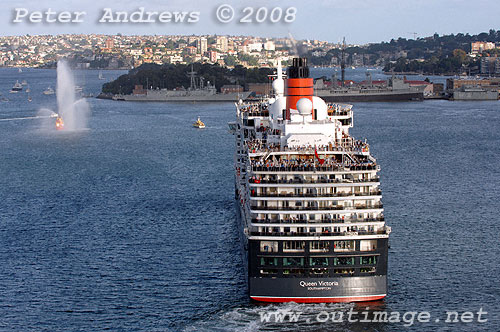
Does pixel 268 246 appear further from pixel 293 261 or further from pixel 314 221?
pixel 314 221

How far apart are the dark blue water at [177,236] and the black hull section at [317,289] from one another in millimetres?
396

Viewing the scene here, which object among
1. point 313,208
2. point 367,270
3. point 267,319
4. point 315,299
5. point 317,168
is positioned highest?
point 317,168

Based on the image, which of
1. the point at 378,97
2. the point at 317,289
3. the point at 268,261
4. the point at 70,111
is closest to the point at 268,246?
the point at 268,261

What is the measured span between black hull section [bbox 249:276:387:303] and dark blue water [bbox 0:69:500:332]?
396mm

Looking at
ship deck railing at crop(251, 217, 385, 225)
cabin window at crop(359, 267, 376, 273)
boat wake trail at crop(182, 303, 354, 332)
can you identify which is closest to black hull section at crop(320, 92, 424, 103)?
ship deck railing at crop(251, 217, 385, 225)

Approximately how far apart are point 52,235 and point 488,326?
21.9 metres

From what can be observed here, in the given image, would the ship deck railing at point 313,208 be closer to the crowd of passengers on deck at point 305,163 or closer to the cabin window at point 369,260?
the crowd of passengers on deck at point 305,163

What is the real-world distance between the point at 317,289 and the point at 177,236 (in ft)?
40.0

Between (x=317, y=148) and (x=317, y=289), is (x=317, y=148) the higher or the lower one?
the higher one

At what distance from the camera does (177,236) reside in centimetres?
4000

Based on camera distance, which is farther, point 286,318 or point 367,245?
point 367,245

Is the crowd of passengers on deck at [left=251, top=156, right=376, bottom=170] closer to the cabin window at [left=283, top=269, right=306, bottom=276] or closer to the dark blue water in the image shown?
the cabin window at [left=283, top=269, right=306, bottom=276]

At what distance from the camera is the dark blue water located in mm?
30094

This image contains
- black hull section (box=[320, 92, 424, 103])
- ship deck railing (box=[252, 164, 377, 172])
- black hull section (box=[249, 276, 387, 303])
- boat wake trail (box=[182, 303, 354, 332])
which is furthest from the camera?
black hull section (box=[320, 92, 424, 103])
